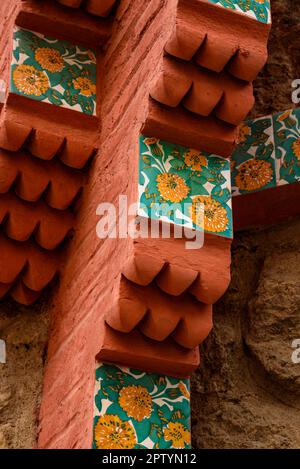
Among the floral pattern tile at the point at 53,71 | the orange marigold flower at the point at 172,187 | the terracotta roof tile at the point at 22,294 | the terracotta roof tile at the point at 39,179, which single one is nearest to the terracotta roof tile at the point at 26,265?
the terracotta roof tile at the point at 22,294

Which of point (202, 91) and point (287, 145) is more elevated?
point (202, 91)

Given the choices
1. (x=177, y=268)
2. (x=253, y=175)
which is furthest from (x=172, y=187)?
(x=253, y=175)

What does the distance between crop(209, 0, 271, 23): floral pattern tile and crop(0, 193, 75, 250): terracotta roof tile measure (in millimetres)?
548

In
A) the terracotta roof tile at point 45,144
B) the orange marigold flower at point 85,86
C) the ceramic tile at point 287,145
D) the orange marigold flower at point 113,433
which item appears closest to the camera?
the orange marigold flower at point 113,433

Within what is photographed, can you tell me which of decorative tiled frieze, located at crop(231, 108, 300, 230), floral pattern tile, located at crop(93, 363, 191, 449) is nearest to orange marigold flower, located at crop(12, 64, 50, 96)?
decorative tiled frieze, located at crop(231, 108, 300, 230)

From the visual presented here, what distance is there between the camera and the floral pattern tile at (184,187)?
5.96 feet

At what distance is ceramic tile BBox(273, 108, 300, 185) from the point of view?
88.8 inches

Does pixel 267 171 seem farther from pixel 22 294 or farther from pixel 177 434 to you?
pixel 177 434

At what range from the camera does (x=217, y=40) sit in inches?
73.2

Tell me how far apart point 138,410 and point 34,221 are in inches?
20.3

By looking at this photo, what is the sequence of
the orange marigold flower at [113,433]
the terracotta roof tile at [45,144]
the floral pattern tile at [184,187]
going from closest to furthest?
the orange marigold flower at [113,433], the floral pattern tile at [184,187], the terracotta roof tile at [45,144]

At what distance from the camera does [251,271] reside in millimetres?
2270

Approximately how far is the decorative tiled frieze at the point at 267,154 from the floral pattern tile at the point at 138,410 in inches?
23.7

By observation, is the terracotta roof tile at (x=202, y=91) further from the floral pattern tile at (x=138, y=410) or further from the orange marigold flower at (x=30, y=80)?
the floral pattern tile at (x=138, y=410)
